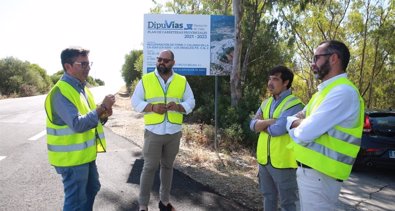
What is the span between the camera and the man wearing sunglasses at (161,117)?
462 centimetres

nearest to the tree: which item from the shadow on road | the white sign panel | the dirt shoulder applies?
the dirt shoulder

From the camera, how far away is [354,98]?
2816mm

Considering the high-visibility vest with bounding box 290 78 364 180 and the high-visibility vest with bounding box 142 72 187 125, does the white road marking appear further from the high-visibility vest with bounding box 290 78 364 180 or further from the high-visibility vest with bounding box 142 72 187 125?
the high-visibility vest with bounding box 290 78 364 180

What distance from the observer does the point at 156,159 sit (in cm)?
466

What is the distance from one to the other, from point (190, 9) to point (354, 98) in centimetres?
2098

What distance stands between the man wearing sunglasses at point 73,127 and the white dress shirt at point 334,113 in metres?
1.76

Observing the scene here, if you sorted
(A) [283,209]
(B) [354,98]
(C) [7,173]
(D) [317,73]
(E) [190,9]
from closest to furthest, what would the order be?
(B) [354,98] < (D) [317,73] < (A) [283,209] < (C) [7,173] < (E) [190,9]

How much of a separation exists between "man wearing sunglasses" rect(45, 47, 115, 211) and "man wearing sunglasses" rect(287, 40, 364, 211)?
176 cm

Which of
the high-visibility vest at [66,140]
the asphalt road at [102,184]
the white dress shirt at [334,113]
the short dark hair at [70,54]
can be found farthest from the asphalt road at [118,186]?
the white dress shirt at [334,113]

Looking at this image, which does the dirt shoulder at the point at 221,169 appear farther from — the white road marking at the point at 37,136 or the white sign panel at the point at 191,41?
the white road marking at the point at 37,136

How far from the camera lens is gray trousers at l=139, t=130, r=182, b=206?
4.60 meters

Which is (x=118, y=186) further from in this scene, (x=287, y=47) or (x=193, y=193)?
(x=287, y=47)

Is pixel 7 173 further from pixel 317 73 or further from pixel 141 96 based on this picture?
pixel 317 73

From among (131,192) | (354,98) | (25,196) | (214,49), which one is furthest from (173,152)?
(214,49)
